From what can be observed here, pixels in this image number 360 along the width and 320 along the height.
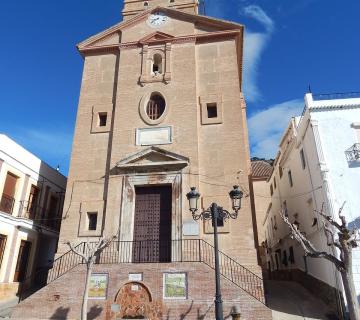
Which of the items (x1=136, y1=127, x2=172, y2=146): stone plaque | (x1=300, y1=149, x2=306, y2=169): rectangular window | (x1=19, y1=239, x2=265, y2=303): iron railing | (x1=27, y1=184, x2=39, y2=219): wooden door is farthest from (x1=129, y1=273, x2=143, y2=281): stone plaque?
(x1=300, y1=149, x2=306, y2=169): rectangular window

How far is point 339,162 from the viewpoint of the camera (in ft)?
42.2

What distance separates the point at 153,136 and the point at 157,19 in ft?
23.3

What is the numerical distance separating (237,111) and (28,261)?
41.0 feet

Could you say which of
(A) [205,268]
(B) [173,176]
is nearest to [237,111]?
(B) [173,176]

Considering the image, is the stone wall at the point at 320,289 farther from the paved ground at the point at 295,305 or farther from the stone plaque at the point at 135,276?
the stone plaque at the point at 135,276

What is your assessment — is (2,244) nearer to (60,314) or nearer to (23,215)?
(23,215)

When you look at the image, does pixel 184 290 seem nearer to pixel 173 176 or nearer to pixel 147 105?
pixel 173 176

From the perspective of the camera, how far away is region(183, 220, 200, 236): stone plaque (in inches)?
521

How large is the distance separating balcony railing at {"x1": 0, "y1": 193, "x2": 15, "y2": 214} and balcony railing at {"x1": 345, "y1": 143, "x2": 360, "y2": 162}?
14824 mm

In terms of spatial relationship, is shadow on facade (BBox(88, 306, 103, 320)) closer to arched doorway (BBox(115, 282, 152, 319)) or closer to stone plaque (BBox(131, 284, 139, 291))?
arched doorway (BBox(115, 282, 152, 319))

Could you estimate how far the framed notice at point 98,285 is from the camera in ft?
37.1

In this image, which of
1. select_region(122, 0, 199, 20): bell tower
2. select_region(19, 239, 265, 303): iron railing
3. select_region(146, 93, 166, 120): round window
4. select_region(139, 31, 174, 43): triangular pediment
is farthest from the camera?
select_region(122, 0, 199, 20): bell tower

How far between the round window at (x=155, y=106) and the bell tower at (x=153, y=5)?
6119mm

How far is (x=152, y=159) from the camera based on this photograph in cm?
1476
